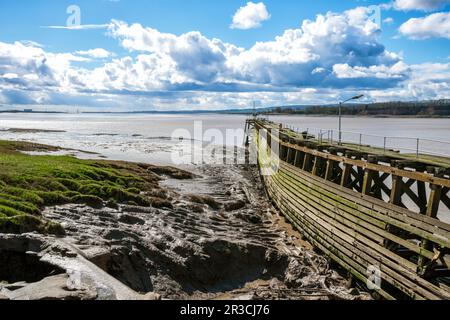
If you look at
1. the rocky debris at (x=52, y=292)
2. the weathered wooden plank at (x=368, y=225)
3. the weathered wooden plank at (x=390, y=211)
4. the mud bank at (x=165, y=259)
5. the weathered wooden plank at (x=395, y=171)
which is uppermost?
the weathered wooden plank at (x=395, y=171)

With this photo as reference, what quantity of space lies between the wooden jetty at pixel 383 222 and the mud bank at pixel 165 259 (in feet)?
2.74

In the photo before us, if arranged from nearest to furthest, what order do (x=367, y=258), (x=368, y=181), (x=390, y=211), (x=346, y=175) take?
(x=390, y=211)
(x=367, y=258)
(x=368, y=181)
(x=346, y=175)

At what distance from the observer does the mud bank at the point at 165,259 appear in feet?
31.0

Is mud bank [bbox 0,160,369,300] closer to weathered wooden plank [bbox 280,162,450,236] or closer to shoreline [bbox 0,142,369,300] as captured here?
shoreline [bbox 0,142,369,300]

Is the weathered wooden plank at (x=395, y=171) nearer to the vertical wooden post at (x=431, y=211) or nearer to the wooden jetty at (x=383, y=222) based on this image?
the wooden jetty at (x=383, y=222)

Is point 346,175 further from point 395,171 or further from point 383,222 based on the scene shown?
point 383,222

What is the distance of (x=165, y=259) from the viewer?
13438 mm

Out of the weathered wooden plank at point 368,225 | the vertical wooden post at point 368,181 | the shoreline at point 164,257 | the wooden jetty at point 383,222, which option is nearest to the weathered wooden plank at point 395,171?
the wooden jetty at point 383,222

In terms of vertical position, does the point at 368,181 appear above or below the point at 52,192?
above

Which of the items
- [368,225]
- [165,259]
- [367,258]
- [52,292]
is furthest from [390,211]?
[52,292]

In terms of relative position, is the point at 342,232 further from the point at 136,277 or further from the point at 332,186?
the point at 136,277

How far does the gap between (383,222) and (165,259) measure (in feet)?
22.3
